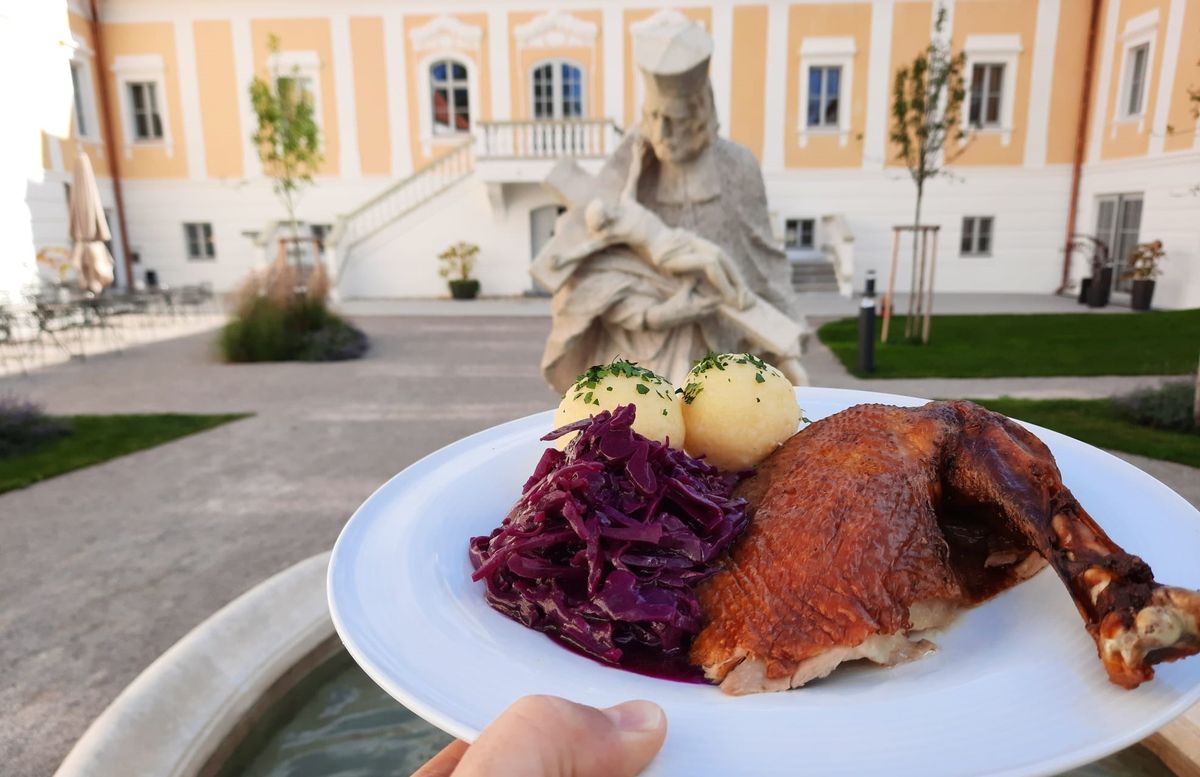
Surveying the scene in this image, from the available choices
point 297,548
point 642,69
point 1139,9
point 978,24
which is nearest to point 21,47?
point 297,548

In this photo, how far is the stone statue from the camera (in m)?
2.82

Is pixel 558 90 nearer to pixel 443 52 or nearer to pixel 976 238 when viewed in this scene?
pixel 443 52

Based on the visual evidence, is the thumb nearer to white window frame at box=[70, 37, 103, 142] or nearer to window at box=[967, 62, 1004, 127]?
window at box=[967, 62, 1004, 127]

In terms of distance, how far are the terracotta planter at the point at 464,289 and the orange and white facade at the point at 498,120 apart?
21.5 inches

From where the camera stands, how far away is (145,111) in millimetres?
21141

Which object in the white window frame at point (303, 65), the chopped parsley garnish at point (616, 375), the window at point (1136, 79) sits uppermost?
the white window frame at point (303, 65)

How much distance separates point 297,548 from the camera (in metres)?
4.64

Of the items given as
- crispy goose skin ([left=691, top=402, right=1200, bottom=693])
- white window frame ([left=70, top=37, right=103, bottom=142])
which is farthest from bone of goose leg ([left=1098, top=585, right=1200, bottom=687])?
white window frame ([left=70, top=37, right=103, bottom=142])

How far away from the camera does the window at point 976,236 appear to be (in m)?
19.7

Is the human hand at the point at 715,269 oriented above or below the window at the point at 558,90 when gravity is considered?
below

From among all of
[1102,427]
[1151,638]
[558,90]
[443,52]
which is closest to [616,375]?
[1151,638]

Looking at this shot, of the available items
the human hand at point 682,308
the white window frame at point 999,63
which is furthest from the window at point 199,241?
the human hand at point 682,308

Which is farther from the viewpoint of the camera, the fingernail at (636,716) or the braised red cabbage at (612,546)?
the braised red cabbage at (612,546)

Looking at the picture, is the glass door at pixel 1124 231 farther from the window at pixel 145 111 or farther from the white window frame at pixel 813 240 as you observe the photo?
the window at pixel 145 111
